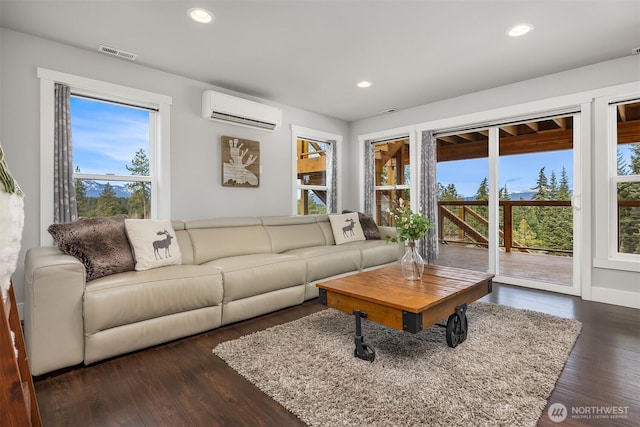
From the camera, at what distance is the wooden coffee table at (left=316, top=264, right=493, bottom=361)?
6.42ft

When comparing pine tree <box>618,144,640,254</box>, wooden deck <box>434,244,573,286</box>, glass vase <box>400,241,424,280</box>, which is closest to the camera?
glass vase <box>400,241,424,280</box>

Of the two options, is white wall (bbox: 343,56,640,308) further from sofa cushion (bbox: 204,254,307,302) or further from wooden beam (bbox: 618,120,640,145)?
sofa cushion (bbox: 204,254,307,302)

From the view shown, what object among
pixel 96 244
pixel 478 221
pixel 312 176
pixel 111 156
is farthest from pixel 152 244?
pixel 478 221

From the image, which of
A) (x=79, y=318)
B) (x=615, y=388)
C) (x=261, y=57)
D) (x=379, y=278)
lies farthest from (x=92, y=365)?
(x=615, y=388)

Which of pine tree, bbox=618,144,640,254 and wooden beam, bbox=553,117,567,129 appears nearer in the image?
pine tree, bbox=618,144,640,254

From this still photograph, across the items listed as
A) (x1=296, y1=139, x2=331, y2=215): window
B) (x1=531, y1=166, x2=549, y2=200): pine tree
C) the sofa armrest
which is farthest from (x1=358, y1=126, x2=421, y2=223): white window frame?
the sofa armrest

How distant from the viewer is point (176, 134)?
3.69 m

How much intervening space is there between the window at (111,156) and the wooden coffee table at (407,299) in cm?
244

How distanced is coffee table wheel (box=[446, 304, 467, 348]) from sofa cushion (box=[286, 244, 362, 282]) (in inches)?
57.7

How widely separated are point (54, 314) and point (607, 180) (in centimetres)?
484

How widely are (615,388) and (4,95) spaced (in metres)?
4.74

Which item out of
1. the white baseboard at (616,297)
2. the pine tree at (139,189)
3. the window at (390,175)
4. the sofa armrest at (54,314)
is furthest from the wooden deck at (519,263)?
the sofa armrest at (54,314)

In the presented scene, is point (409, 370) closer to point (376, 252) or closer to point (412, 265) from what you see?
point (412, 265)

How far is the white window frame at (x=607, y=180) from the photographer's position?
3.36 meters
